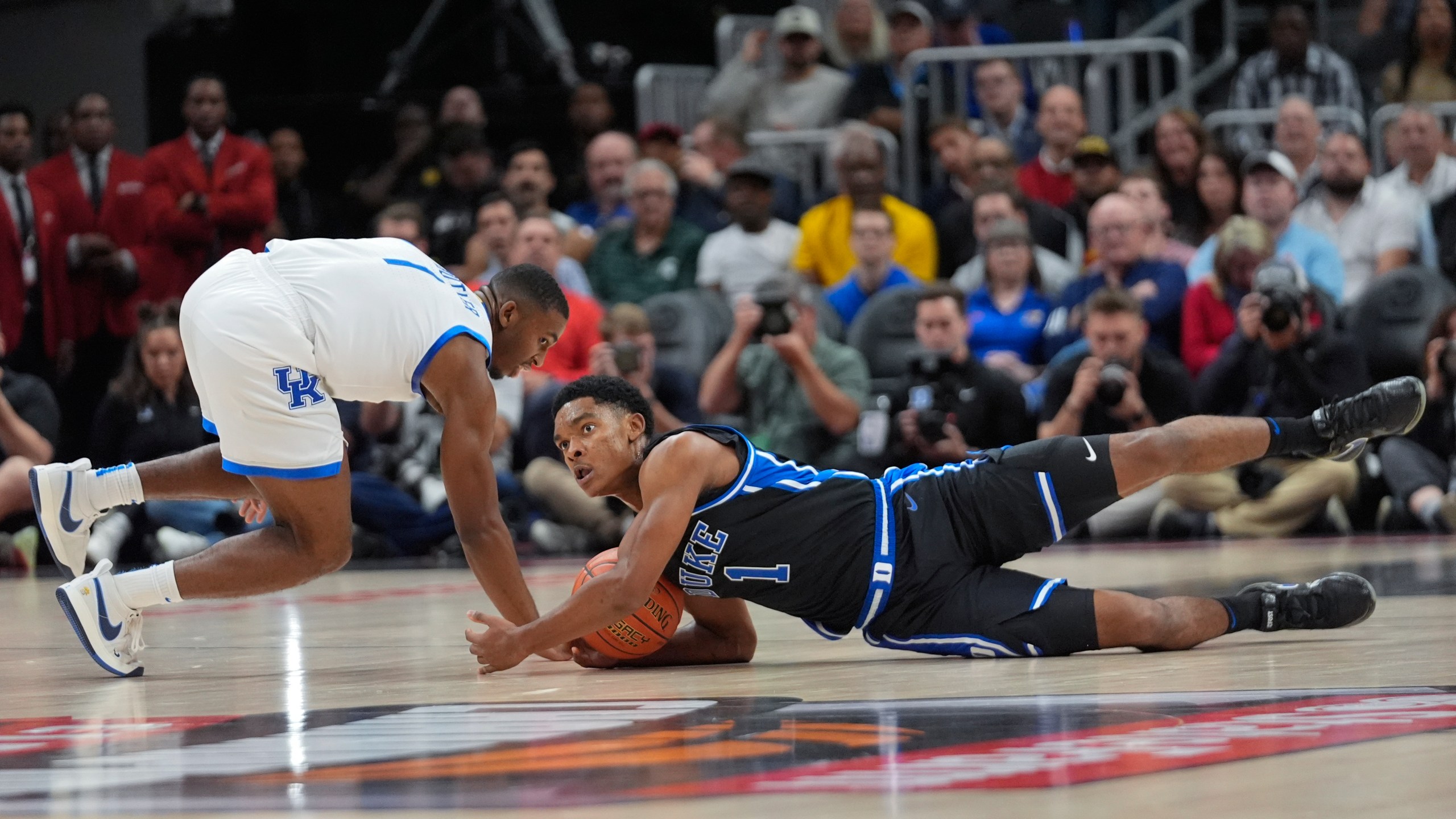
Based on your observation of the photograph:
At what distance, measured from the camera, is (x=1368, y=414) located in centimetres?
493

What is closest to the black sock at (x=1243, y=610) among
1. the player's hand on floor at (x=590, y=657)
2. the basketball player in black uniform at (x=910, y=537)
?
the basketball player in black uniform at (x=910, y=537)

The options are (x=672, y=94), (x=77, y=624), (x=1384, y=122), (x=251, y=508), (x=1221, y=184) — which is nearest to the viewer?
(x=77, y=624)

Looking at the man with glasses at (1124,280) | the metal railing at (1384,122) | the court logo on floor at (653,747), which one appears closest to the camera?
the court logo on floor at (653,747)

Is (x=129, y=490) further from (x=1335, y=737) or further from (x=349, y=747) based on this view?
(x=1335, y=737)

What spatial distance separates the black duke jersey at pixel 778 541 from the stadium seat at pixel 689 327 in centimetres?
583

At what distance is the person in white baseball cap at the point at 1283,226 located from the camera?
→ 10000 mm

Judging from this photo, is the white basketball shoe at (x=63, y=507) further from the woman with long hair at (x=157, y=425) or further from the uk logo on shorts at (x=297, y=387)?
the woman with long hair at (x=157, y=425)

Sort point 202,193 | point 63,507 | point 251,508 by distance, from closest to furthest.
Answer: point 63,507 < point 251,508 < point 202,193

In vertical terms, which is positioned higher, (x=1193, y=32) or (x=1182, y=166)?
(x=1193, y=32)

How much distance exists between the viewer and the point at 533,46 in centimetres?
1403

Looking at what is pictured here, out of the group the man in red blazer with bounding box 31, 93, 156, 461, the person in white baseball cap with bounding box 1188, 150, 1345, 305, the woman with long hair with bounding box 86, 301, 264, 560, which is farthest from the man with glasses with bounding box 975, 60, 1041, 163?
the man in red blazer with bounding box 31, 93, 156, 461

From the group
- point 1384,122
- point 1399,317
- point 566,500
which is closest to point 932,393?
point 566,500

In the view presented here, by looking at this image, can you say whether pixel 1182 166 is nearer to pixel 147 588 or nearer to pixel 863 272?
pixel 863 272

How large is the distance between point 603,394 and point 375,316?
0.65 metres
